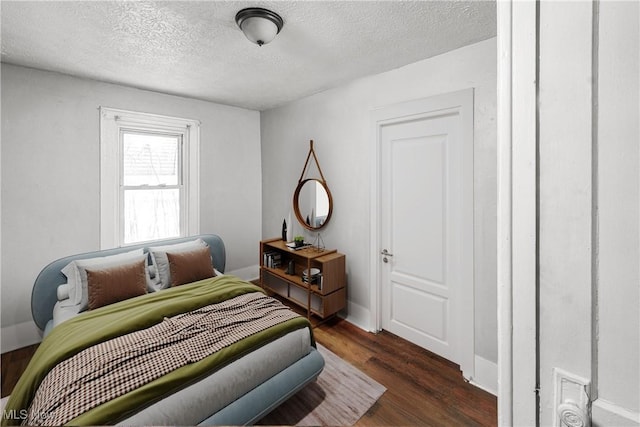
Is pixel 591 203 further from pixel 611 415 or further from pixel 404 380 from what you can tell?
pixel 404 380

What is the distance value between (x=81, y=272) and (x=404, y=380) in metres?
2.81

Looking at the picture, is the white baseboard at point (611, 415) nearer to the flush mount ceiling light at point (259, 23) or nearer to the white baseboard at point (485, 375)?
the white baseboard at point (485, 375)

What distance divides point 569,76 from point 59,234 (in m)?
3.85

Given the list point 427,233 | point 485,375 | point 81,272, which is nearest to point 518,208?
point 427,233

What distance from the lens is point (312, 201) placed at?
3.50m

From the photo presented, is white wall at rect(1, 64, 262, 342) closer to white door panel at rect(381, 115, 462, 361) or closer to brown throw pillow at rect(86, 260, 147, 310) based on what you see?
brown throw pillow at rect(86, 260, 147, 310)

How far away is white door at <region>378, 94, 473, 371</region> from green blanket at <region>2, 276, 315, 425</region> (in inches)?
42.7

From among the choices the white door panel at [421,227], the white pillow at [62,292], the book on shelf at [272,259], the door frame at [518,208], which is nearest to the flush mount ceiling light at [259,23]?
the white door panel at [421,227]

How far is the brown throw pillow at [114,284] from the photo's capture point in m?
2.33

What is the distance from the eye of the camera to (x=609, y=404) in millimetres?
507

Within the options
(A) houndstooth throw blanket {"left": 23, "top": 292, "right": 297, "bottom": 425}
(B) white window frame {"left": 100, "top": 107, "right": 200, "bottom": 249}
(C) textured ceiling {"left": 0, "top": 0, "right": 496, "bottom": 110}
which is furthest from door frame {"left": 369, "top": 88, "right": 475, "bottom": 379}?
(B) white window frame {"left": 100, "top": 107, "right": 200, "bottom": 249}

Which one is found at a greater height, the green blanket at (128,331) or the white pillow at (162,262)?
the white pillow at (162,262)

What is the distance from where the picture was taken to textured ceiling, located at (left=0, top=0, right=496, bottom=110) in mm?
1703

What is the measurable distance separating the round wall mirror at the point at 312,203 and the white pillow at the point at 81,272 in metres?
1.84
